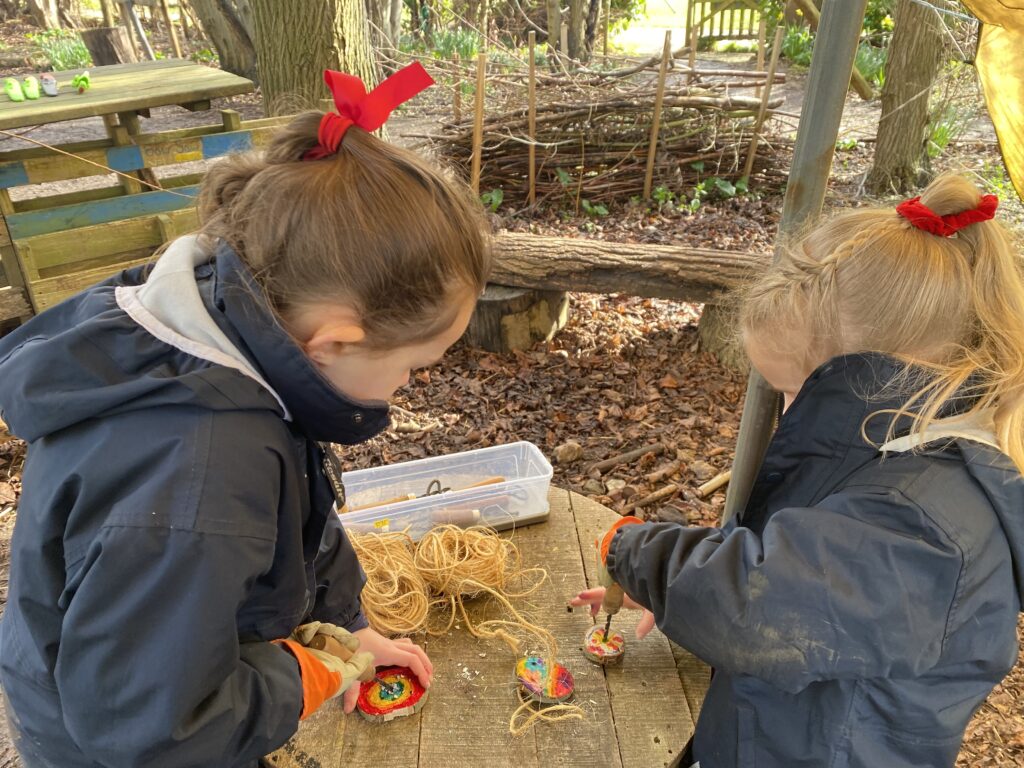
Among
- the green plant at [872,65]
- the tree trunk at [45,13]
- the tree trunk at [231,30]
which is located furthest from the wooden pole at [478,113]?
the tree trunk at [45,13]

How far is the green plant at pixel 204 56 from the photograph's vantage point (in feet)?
41.4

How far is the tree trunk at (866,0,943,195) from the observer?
6.05 m

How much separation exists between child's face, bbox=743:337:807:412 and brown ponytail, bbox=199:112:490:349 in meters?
0.66

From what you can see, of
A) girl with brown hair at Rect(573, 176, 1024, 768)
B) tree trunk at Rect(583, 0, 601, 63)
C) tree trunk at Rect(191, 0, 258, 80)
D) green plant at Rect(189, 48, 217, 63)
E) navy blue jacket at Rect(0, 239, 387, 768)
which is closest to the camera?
navy blue jacket at Rect(0, 239, 387, 768)

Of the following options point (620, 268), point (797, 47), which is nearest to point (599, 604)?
point (620, 268)

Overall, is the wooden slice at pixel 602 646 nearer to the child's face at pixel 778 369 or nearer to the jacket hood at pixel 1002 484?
the child's face at pixel 778 369

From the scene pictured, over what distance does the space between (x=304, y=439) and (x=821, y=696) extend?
3.34 feet

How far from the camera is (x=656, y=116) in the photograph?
6.61 m

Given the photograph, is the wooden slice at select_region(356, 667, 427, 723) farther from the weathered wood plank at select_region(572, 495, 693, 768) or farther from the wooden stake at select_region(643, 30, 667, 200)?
the wooden stake at select_region(643, 30, 667, 200)

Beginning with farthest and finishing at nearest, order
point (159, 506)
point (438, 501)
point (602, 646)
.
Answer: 1. point (438, 501)
2. point (602, 646)
3. point (159, 506)

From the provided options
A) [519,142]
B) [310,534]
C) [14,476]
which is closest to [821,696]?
[310,534]

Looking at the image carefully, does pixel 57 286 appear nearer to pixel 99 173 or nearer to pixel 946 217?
pixel 99 173

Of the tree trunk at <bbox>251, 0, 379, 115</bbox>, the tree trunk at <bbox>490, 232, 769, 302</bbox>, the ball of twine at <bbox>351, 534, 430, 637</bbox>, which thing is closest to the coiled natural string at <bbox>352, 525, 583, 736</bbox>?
the ball of twine at <bbox>351, 534, 430, 637</bbox>

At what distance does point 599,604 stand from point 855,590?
72 centimetres
